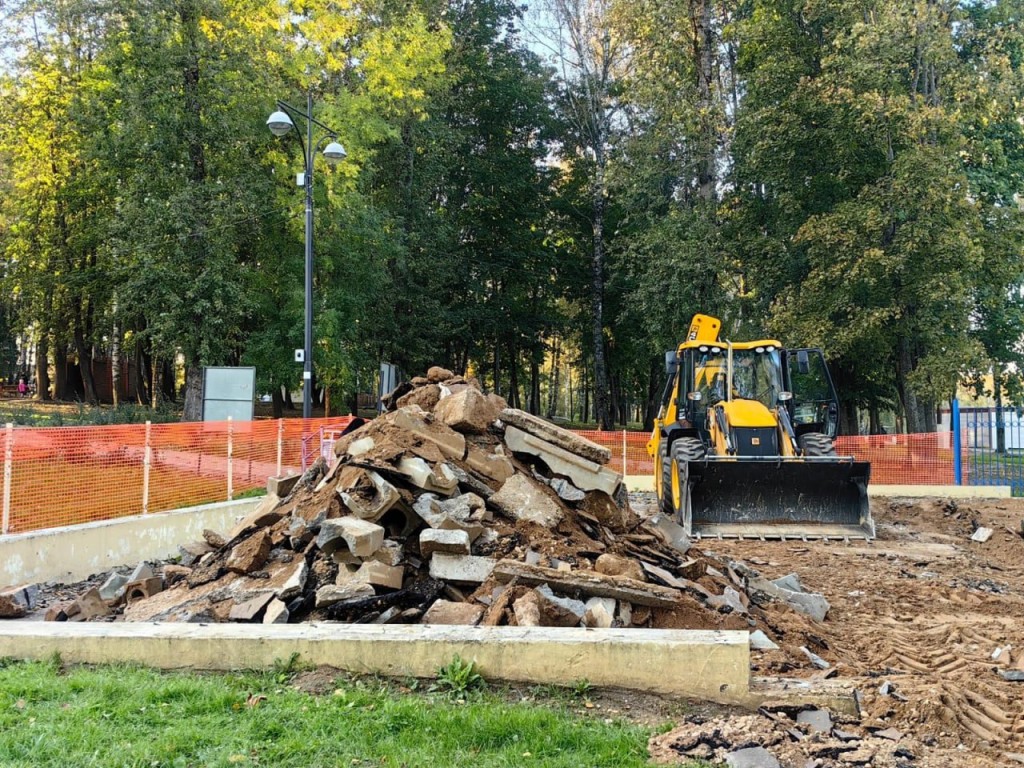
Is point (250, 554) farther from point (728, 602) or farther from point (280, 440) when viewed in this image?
point (280, 440)

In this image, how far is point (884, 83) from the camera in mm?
20688

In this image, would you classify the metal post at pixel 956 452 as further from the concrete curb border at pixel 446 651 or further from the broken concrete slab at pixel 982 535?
the concrete curb border at pixel 446 651

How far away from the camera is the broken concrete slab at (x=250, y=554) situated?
6711 millimetres

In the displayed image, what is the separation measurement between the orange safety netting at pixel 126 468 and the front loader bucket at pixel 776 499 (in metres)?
7.19

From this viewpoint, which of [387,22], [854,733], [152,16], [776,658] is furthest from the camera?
[387,22]

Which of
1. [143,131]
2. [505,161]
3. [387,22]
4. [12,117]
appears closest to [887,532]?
[143,131]

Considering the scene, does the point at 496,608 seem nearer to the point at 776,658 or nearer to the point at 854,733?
the point at 776,658

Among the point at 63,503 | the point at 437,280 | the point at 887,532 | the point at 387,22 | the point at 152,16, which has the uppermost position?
the point at 387,22

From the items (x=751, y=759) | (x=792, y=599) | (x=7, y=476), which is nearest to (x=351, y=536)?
(x=751, y=759)

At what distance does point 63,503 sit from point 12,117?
2734 centimetres

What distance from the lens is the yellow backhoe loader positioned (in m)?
11.9

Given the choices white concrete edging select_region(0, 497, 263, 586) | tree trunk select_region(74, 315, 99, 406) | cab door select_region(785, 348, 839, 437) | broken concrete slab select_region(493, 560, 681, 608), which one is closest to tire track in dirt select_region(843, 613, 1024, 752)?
broken concrete slab select_region(493, 560, 681, 608)

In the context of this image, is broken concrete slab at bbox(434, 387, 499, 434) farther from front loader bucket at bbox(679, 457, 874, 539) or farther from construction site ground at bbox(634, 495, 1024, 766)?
front loader bucket at bbox(679, 457, 874, 539)

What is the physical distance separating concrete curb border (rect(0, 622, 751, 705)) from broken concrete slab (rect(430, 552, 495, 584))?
945 millimetres
